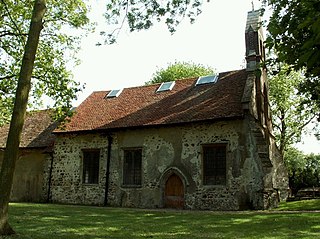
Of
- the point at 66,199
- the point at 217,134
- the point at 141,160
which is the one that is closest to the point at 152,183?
the point at 141,160

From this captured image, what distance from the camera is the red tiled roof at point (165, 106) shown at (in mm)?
17906

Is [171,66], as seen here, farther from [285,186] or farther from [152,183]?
[152,183]

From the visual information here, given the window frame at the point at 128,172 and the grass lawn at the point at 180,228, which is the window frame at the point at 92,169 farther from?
the grass lawn at the point at 180,228

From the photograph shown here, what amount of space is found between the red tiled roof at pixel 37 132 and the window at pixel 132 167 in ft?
20.0

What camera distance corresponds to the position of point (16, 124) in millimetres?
8562

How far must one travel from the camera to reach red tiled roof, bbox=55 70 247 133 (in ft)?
58.7

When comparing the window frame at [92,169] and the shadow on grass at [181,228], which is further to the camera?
the window frame at [92,169]

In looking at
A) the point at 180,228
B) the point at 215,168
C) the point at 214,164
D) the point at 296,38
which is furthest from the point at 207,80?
the point at 296,38

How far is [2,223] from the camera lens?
7852mm

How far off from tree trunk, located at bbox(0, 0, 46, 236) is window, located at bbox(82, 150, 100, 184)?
477 inches

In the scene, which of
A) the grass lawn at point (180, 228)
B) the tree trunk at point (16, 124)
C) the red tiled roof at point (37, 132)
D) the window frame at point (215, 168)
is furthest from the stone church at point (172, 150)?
the tree trunk at point (16, 124)

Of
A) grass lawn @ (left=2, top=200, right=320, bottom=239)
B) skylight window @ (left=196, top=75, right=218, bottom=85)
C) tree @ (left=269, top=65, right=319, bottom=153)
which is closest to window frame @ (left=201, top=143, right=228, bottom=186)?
grass lawn @ (left=2, top=200, right=320, bottom=239)

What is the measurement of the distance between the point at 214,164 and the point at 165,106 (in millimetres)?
5078

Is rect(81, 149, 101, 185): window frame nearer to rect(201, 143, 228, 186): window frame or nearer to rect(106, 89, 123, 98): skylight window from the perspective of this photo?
rect(106, 89, 123, 98): skylight window
